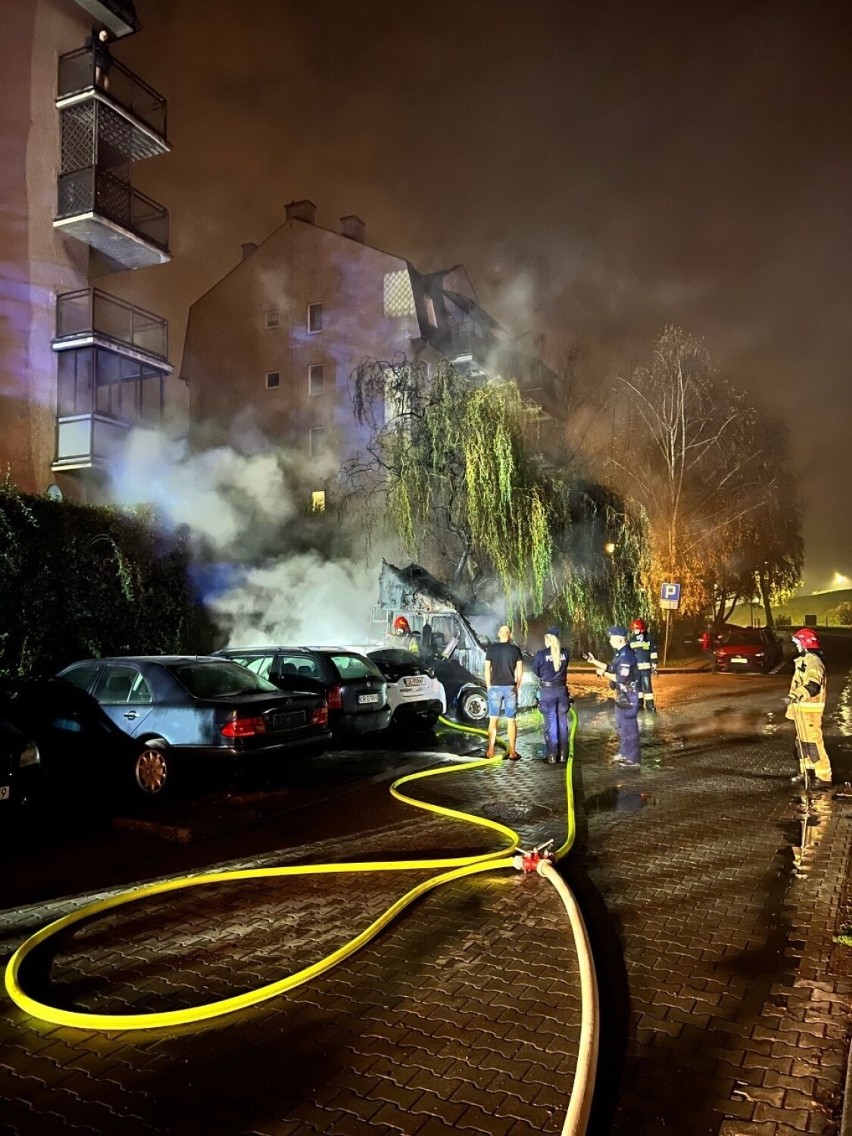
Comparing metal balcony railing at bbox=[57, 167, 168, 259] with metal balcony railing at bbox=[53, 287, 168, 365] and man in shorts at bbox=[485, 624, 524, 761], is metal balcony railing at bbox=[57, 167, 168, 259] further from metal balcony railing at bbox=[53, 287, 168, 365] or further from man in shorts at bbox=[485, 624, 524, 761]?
man in shorts at bbox=[485, 624, 524, 761]

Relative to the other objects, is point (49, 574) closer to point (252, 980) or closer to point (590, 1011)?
point (252, 980)

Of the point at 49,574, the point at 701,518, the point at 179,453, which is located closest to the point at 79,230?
the point at 179,453

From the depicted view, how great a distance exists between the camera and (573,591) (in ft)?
57.7

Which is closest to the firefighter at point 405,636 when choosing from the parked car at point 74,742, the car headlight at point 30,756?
the parked car at point 74,742

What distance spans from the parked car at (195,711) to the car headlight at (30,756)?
1157 millimetres

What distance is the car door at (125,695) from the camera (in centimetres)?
762

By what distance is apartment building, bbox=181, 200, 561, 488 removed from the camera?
89.4 feet

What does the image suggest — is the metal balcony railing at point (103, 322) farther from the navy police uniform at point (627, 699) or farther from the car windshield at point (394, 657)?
the navy police uniform at point (627, 699)

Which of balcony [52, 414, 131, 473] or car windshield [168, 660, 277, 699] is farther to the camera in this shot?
balcony [52, 414, 131, 473]

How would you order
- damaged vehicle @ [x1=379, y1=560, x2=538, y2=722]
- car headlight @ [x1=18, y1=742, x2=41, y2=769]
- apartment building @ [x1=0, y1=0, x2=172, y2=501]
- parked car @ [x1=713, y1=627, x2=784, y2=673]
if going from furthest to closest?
parked car @ [x1=713, y1=627, x2=784, y2=673], apartment building @ [x1=0, y1=0, x2=172, y2=501], damaged vehicle @ [x1=379, y1=560, x2=538, y2=722], car headlight @ [x1=18, y1=742, x2=41, y2=769]

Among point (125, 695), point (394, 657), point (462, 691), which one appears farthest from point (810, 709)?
point (125, 695)

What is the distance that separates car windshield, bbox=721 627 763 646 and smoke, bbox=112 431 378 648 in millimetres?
12716

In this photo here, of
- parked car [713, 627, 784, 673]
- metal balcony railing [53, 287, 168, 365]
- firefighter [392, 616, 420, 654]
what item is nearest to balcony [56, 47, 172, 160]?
metal balcony railing [53, 287, 168, 365]

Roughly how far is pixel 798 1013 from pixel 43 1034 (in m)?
3.34
